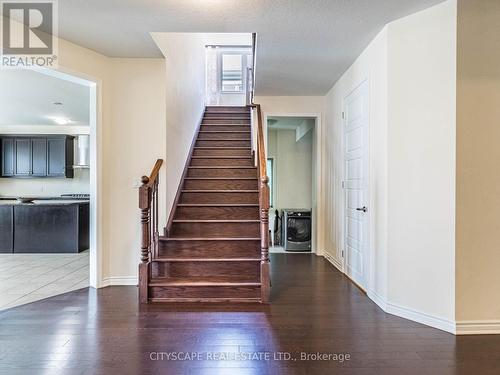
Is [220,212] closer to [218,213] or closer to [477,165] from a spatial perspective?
[218,213]

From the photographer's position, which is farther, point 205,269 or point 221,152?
point 221,152

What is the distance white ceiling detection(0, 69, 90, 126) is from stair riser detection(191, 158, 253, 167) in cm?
191

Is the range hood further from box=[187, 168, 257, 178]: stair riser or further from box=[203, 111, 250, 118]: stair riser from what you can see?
box=[187, 168, 257, 178]: stair riser

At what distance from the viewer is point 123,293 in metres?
3.27

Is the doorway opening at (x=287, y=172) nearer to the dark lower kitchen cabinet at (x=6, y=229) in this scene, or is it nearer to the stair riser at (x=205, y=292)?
the stair riser at (x=205, y=292)

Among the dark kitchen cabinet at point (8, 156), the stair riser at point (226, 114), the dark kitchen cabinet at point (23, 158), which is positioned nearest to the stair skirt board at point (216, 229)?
the stair riser at point (226, 114)

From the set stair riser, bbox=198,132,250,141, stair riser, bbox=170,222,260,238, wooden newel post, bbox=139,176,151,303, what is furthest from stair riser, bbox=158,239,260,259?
stair riser, bbox=198,132,250,141

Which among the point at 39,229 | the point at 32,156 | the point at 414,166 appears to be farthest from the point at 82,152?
the point at 414,166

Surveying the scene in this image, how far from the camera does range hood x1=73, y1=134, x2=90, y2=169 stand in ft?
21.7

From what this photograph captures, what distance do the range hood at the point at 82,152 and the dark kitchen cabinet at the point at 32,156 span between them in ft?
0.66

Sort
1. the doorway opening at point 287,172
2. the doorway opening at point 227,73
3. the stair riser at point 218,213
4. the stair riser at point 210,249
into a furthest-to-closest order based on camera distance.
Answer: the doorway opening at point 227,73 → the doorway opening at point 287,172 → the stair riser at point 218,213 → the stair riser at point 210,249

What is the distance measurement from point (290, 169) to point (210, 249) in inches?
141

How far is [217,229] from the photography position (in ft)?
12.3

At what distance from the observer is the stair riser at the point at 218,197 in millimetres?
4230
